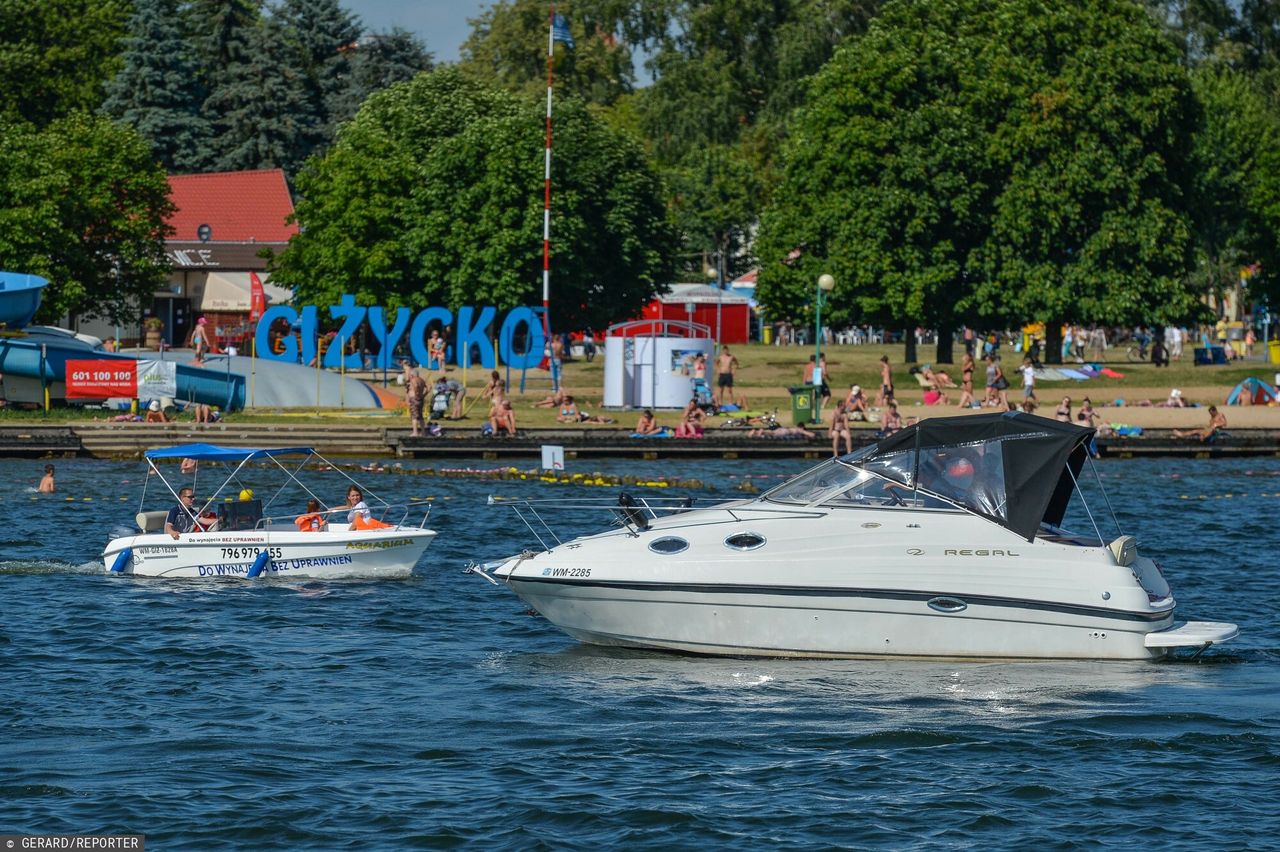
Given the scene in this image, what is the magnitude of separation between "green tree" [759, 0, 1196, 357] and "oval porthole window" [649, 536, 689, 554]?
4709cm

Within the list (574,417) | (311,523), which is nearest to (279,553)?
(311,523)

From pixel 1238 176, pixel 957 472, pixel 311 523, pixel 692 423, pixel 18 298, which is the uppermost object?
pixel 1238 176

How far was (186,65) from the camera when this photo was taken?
3836 inches

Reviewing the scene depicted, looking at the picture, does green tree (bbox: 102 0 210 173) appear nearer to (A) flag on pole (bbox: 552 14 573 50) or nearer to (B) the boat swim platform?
(A) flag on pole (bbox: 552 14 573 50)

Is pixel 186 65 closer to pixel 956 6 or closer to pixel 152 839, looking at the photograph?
pixel 956 6

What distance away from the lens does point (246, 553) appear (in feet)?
95.7

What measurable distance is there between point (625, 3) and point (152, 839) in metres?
98.2

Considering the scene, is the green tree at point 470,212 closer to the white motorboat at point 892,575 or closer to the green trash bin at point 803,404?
Result: the green trash bin at point 803,404

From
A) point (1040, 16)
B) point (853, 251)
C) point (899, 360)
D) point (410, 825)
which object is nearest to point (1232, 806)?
point (410, 825)

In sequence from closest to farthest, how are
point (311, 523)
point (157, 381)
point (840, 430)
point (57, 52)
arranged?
1. point (311, 523)
2. point (840, 430)
3. point (157, 381)
4. point (57, 52)

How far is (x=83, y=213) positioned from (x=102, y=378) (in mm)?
16257

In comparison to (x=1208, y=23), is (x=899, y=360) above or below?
below

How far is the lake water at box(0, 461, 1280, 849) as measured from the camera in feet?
53.2

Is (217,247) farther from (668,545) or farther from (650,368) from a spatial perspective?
(668,545)
